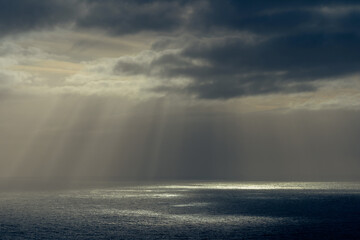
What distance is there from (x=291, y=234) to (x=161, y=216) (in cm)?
5321

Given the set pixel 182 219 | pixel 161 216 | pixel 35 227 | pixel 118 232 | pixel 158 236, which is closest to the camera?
pixel 158 236

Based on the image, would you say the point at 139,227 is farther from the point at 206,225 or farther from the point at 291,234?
the point at 291,234

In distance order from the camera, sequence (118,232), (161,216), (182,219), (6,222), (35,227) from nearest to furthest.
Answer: (118,232) < (35,227) < (6,222) < (182,219) < (161,216)

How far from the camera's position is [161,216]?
136375 millimetres

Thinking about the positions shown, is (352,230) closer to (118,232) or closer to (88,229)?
(118,232)

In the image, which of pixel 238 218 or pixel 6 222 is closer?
pixel 6 222

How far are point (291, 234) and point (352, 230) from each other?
52.2 feet

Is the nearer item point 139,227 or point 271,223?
point 139,227

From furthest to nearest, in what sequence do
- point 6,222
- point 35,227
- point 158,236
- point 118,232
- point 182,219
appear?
Answer: point 182,219
point 6,222
point 35,227
point 118,232
point 158,236

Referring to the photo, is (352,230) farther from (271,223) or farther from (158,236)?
(158,236)

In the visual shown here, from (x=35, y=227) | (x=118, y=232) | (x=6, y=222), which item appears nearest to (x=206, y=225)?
(x=118, y=232)

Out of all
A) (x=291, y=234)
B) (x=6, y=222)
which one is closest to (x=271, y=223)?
(x=291, y=234)

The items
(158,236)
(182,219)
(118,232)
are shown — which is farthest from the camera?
(182,219)

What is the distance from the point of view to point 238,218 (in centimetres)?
13050
